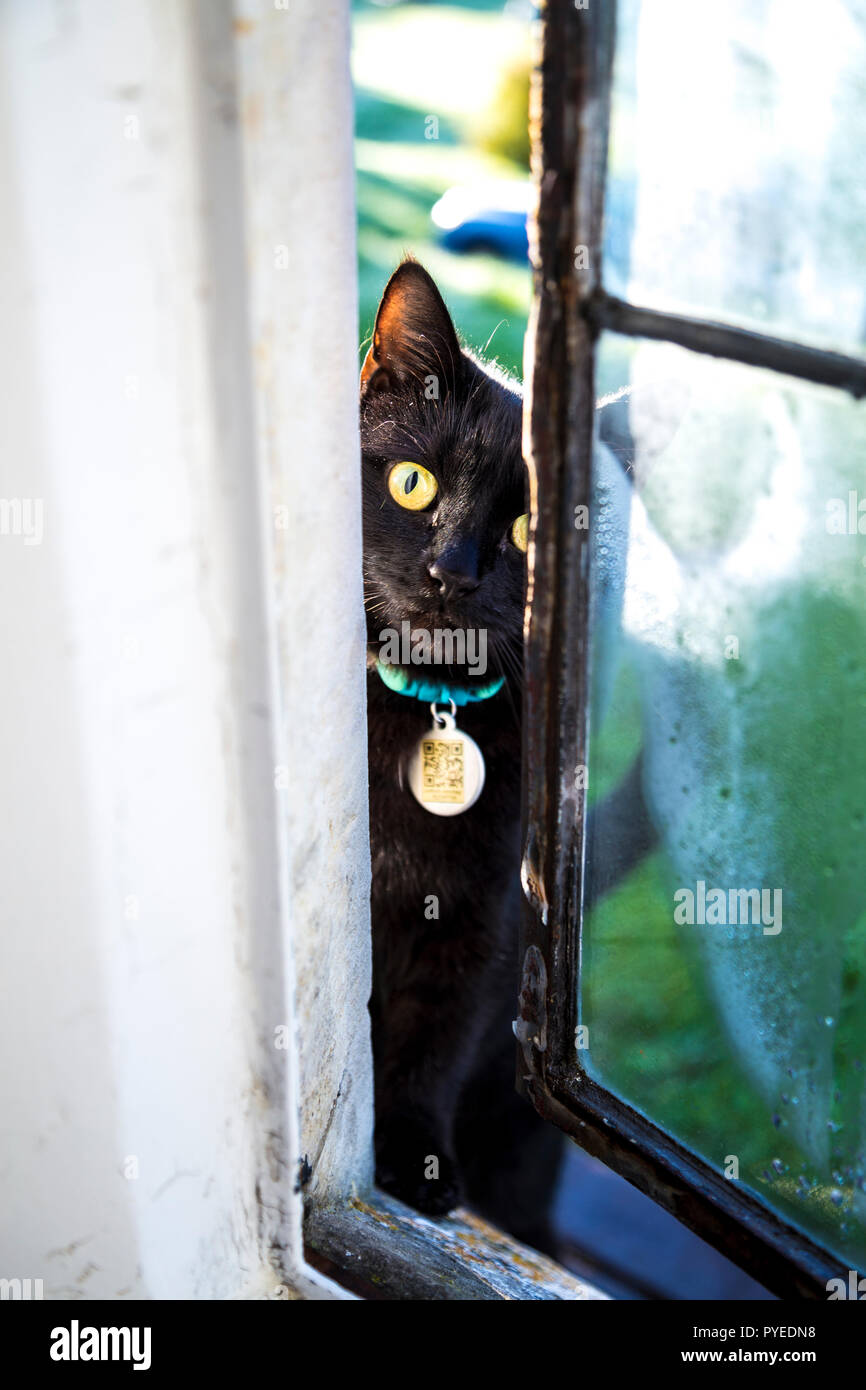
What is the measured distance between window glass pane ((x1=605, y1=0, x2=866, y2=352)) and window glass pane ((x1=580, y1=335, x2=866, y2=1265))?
0.05 metres

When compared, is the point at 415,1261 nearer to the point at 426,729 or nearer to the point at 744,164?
the point at 426,729

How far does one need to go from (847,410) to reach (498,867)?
0.85m

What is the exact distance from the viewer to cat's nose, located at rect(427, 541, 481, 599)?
3.88 ft

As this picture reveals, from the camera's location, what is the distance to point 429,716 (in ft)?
4.40

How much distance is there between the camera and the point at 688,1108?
35.2 inches

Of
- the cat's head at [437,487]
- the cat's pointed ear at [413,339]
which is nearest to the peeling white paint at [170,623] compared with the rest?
the cat's head at [437,487]

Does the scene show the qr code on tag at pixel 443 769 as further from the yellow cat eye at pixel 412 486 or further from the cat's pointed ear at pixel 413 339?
the cat's pointed ear at pixel 413 339

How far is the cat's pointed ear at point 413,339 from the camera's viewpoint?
1311 millimetres

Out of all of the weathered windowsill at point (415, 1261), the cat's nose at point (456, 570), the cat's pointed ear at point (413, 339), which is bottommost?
the weathered windowsill at point (415, 1261)

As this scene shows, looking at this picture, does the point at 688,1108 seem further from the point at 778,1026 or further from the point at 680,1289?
the point at 680,1289

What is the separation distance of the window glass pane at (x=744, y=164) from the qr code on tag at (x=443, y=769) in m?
0.68

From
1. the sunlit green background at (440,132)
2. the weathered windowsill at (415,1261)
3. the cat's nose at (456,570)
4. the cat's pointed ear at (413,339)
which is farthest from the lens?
the sunlit green background at (440,132)

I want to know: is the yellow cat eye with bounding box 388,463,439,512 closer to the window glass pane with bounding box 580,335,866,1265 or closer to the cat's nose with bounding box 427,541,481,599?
the cat's nose with bounding box 427,541,481,599

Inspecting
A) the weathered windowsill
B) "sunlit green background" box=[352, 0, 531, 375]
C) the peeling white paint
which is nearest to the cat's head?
the peeling white paint
